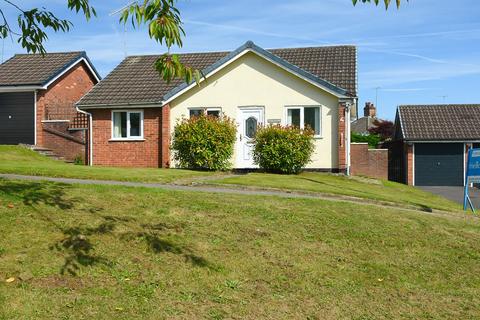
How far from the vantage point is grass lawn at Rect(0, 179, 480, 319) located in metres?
6.03

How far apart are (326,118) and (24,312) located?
58.0 feet

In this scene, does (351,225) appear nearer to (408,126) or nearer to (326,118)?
(326,118)

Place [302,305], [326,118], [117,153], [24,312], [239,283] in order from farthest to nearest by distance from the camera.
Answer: [117,153]
[326,118]
[239,283]
[302,305]
[24,312]

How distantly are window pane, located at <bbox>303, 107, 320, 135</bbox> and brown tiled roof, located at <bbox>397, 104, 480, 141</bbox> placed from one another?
8724 millimetres

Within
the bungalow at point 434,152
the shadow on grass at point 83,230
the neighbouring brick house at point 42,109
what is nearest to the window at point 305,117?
the bungalow at point 434,152

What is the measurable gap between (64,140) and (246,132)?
30.4ft

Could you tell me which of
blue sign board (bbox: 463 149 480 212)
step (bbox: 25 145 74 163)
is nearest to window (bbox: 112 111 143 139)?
step (bbox: 25 145 74 163)

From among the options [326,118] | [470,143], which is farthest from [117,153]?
[470,143]

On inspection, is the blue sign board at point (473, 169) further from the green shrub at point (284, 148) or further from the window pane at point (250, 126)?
the window pane at point (250, 126)

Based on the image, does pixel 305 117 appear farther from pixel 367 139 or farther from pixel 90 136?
pixel 367 139

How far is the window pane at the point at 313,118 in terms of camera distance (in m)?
22.3

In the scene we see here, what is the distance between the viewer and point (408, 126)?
3014 centimetres

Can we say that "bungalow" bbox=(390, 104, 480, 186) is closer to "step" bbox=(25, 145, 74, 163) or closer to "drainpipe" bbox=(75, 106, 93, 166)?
"drainpipe" bbox=(75, 106, 93, 166)

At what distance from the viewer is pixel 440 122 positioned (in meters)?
30.5
